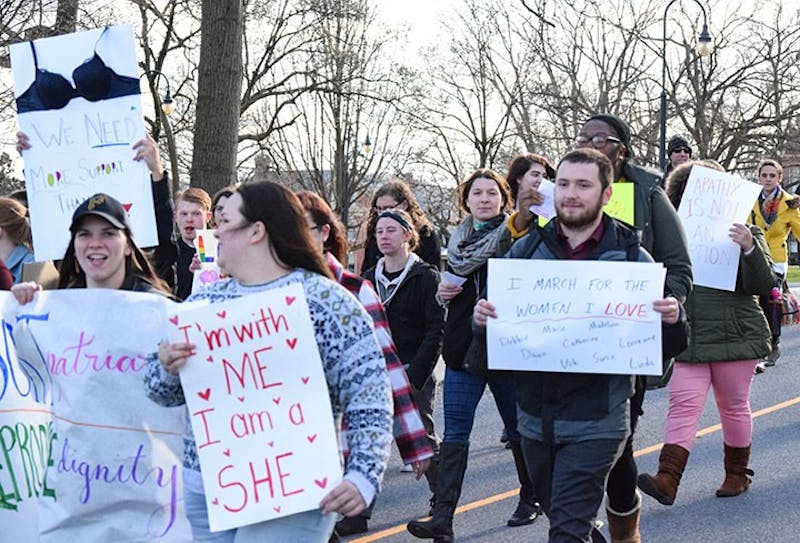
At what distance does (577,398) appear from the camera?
14.4ft

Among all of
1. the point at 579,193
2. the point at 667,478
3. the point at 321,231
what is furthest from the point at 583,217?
the point at 667,478

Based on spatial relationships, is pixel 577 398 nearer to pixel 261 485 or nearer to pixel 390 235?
pixel 261 485

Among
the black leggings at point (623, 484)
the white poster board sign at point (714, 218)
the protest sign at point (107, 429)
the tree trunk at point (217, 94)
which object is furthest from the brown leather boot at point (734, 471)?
the tree trunk at point (217, 94)

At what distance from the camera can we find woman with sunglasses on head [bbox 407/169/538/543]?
5.84 metres

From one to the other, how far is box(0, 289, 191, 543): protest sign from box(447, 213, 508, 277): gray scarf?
2414mm

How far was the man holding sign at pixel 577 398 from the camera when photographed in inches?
168

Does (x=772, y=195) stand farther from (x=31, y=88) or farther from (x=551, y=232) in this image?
(x=31, y=88)

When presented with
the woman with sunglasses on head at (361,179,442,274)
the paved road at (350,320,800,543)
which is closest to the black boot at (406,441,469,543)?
the paved road at (350,320,800,543)

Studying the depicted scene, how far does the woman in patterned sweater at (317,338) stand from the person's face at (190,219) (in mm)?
3532

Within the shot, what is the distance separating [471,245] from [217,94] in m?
6.89

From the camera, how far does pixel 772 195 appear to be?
373 inches

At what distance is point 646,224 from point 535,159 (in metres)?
1.25

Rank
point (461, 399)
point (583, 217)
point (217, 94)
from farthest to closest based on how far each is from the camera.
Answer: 1. point (217, 94)
2. point (461, 399)
3. point (583, 217)

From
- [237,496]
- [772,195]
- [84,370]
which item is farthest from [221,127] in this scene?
[237,496]
